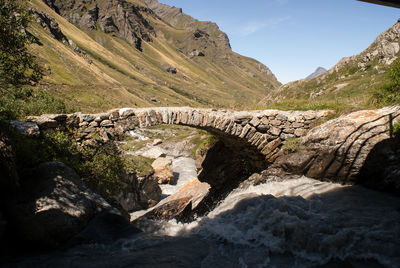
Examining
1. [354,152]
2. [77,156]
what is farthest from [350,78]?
[77,156]

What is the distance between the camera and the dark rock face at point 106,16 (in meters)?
160

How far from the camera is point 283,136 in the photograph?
10.0 m

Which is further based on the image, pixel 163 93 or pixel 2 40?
pixel 163 93

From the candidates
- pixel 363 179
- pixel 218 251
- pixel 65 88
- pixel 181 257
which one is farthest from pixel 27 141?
pixel 65 88

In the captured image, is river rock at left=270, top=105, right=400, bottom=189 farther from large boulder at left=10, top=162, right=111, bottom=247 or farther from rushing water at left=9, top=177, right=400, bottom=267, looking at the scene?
large boulder at left=10, top=162, right=111, bottom=247

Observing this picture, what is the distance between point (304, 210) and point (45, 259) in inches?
218

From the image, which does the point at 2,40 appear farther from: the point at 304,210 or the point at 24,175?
the point at 304,210

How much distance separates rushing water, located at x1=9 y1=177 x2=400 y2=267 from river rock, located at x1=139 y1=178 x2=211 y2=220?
4.30 meters

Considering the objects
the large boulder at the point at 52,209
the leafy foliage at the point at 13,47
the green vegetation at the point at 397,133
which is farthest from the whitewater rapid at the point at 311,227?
the leafy foliage at the point at 13,47

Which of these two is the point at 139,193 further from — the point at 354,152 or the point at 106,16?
the point at 106,16

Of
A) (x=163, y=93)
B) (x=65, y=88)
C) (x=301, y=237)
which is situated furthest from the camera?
(x=163, y=93)

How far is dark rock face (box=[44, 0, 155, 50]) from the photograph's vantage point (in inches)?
6299

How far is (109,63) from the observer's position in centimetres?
11844

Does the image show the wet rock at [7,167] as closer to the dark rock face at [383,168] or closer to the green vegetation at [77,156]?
the green vegetation at [77,156]
